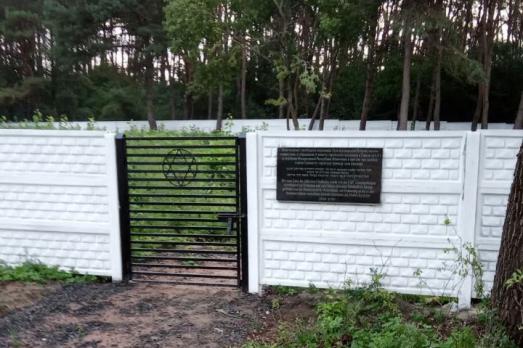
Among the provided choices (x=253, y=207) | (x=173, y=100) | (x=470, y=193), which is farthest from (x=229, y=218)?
(x=173, y=100)

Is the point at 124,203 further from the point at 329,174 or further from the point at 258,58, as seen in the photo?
the point at 258,58

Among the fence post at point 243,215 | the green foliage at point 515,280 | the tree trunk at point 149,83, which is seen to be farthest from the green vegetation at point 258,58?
the green foliage at point 515,280

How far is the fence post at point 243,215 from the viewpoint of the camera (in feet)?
13.7

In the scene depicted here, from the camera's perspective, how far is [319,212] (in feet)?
13.4

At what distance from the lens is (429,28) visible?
441 inches

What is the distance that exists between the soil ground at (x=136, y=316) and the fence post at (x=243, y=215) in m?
0.17

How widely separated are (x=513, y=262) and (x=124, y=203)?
348 cm

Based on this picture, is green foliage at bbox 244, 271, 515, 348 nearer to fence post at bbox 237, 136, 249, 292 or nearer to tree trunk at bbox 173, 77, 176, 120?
fence post at bbox 237, 136, 249, 292

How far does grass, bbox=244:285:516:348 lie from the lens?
308cm

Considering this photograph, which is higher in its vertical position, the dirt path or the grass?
the grass

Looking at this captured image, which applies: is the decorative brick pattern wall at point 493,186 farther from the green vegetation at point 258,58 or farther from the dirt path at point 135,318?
the green vegetation at point 258,58

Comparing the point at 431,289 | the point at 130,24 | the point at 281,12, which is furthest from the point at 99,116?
the point at 431,289

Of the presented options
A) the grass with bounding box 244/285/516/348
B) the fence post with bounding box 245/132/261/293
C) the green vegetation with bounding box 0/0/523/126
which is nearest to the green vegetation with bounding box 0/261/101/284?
the fence post with bounding box 245/132/261/293

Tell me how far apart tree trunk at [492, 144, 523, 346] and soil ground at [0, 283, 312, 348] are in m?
1.58
